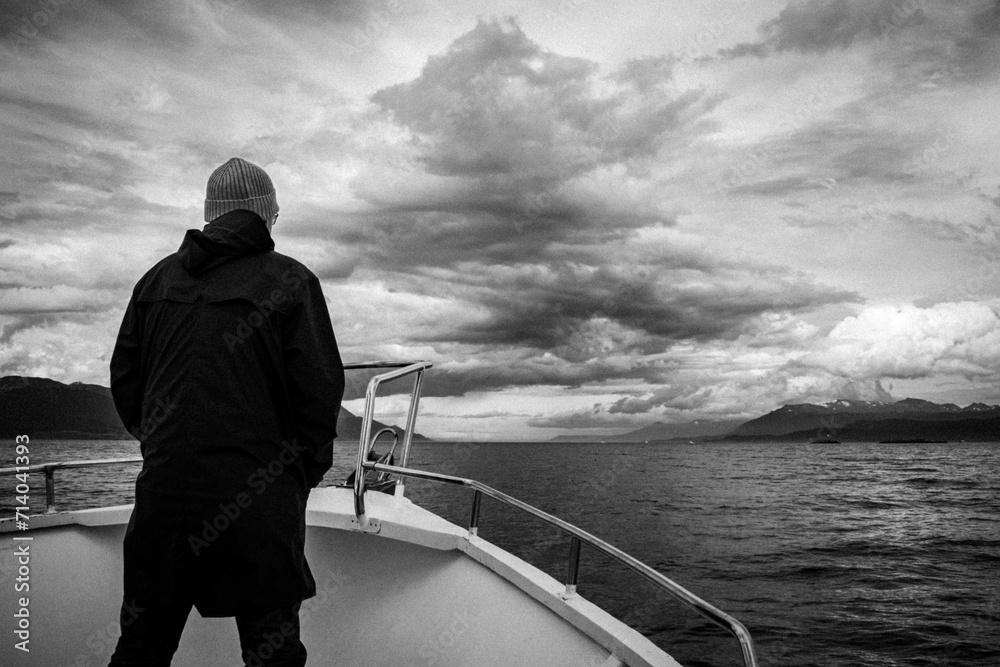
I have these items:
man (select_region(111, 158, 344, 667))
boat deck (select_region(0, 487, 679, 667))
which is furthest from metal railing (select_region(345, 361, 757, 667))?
man (select_region(111, 158, 344, 667))

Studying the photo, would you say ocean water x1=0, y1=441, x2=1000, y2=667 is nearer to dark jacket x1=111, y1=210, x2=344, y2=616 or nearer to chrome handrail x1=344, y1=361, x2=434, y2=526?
chrome handrail x1=344, y1=361, x2=434, y2=526

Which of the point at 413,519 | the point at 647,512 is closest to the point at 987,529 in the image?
the point at 647,512

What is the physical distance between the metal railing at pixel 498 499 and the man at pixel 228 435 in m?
0.92

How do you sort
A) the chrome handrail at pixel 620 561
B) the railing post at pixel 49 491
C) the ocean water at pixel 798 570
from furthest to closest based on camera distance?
1. the ocean water at pixel 798 570
2. the railing post at pixel 49 491
3. the chrome handrail at pixel 620 561

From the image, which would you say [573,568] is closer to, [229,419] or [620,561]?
[620,561]

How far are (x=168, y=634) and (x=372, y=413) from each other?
66.0 inches

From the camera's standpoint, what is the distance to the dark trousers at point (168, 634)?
5.30 ft

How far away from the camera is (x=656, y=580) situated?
75.0 inches

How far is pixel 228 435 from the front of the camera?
61.2 inches

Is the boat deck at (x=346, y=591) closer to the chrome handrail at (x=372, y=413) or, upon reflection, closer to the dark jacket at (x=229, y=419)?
the chrome handrail at (x=372, y=413)

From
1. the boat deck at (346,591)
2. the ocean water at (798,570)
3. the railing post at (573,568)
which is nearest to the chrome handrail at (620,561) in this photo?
the railing post at (573,568)

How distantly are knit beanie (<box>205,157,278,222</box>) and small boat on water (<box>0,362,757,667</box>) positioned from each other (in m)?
1.48

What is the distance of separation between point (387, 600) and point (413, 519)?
1.17ft

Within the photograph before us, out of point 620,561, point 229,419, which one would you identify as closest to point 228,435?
point 229,419
